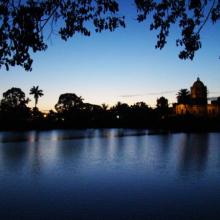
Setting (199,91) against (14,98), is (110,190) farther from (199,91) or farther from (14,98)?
(199,91)

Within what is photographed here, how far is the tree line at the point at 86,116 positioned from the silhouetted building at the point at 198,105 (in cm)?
301

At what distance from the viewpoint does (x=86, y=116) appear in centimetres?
12406

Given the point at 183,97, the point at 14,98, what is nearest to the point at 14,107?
the point at 14,98

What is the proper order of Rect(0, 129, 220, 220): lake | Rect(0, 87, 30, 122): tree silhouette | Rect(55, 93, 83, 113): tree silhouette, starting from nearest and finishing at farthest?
Rect(0, 129, 220, 220): lake
Rect(0, 87, 30, 122): tree silhouette
Rect(55, 93, 83, 113): tree silhouette

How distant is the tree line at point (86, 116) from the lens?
101688 mm

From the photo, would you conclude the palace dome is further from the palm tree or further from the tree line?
the palm tree

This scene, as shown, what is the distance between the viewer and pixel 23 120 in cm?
10238

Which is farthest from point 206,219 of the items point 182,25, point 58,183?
point 58,183

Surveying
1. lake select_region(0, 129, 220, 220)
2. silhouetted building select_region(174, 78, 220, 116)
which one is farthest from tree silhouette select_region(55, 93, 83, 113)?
lake select_region(0, 129, 220, 220)

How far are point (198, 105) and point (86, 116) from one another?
45117 millimetres

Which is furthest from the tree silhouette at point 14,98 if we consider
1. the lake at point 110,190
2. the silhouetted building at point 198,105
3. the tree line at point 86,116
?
the lake at point 110,190

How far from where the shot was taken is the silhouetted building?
132000 millimetres

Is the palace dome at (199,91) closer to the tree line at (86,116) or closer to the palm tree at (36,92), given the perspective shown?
the tree line at (86,116)

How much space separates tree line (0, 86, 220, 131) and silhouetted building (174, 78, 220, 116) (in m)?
3.01
